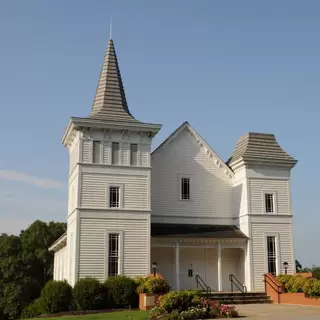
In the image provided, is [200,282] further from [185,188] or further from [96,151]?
[96,151]

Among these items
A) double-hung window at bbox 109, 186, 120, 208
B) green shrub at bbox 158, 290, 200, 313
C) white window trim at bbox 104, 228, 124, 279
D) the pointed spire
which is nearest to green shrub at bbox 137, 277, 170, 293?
white window trim at bbox 104, 228, 124, 279

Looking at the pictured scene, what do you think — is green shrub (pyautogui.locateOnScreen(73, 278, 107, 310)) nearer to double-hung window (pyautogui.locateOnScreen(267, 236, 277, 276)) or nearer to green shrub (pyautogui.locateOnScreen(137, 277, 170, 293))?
green shrub (pyautogui.locateOnScreen(137, 277, 170, 293))

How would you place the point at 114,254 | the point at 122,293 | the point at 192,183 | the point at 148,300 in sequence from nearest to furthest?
the point at 148,300
the point at 122,293
the point at 114,254
the point at 192,183

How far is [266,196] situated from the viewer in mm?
32750

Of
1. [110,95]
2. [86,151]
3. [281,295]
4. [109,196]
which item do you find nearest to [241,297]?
[281,295]

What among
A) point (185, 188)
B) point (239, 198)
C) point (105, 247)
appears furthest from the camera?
point (185, 188)

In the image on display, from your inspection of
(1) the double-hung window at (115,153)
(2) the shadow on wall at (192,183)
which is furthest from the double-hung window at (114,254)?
(1) the double-hung window at (115,153)

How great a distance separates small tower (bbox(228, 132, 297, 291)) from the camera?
104 ft

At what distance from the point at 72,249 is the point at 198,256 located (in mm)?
8217

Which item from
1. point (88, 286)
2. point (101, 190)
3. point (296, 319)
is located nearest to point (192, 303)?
point (296, 319)

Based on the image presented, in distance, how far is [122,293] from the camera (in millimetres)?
26250

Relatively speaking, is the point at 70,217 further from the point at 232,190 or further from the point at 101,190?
the point at 232,190

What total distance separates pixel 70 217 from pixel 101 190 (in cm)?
336

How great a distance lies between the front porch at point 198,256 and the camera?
100ft
